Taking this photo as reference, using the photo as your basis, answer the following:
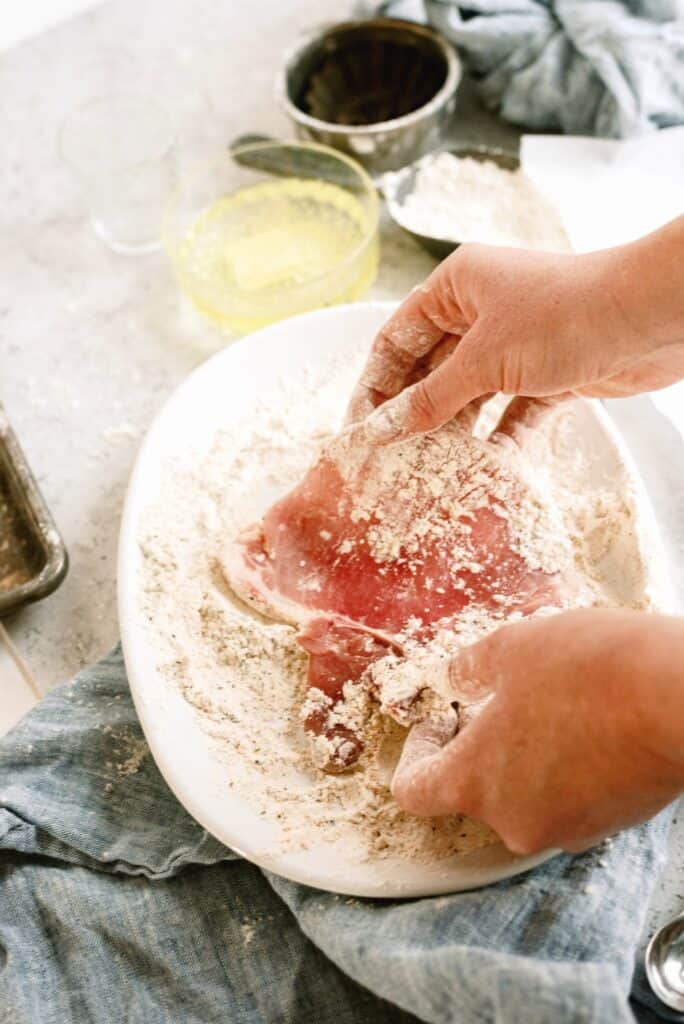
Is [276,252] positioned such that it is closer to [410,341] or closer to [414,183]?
[414,183]

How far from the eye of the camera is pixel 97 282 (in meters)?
1.50

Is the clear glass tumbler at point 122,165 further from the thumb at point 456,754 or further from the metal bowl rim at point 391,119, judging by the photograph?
the thumb at point 456,754

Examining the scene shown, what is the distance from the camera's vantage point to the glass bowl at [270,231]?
1313 mm

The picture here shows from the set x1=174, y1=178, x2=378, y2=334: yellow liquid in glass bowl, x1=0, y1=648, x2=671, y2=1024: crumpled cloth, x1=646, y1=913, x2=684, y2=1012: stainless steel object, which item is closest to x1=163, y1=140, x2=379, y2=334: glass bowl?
x1=174, y1=178, x2=378, y2=334: yellow liquid in glass bowl

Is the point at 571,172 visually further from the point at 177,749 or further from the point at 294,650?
the point at 177,749

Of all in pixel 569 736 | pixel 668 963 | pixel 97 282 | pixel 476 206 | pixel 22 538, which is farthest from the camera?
pixel 97 282

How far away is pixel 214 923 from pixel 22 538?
1.69 ft

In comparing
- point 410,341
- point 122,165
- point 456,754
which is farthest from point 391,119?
point 456,754

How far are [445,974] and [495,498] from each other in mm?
459

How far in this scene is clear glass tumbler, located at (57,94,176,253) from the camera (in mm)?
1513

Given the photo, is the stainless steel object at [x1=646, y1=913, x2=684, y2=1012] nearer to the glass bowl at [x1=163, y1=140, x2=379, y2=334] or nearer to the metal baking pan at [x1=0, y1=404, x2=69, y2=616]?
the metal baking pan at [x1=0, y1=404, x2=69, y2=616]

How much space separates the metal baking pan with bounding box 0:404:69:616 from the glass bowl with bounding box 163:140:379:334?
14.2 inches

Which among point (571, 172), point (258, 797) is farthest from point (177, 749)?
point (571, 172)

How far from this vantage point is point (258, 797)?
851mm
